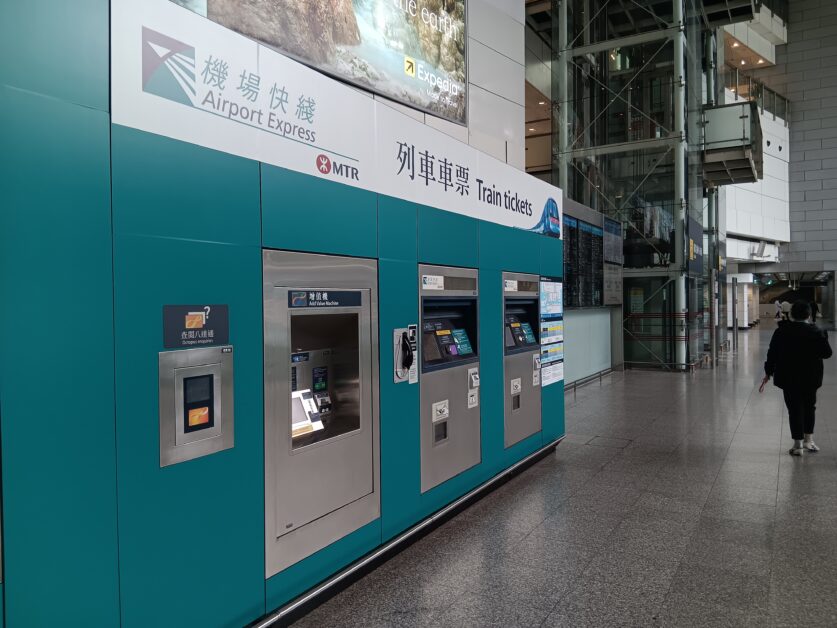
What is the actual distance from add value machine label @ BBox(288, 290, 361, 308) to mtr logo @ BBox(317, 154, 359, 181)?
62 centimetres

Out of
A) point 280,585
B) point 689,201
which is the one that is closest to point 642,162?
point 689,201

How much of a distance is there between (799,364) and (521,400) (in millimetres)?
2740

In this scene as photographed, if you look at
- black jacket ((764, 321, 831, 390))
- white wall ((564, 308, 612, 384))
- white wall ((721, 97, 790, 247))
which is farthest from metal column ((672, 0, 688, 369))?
white wall ((721, 97, 790, 247))

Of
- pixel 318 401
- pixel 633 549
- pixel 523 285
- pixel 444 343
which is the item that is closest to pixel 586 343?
pixel 523 285

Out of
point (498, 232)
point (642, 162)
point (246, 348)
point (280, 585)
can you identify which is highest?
point (642, 162)

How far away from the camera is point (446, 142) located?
169 inches

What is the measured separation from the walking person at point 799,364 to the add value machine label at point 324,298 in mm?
4456

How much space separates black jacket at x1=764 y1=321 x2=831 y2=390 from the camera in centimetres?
568

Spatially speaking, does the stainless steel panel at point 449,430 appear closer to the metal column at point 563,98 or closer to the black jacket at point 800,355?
the black jacket at point 800,355

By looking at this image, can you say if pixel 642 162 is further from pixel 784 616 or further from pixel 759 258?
pixel 759 258

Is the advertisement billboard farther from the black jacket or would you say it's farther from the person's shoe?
the person's shoe

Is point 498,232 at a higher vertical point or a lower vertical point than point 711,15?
lower

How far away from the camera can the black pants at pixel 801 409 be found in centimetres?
580

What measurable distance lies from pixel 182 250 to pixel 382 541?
6.85 feet
